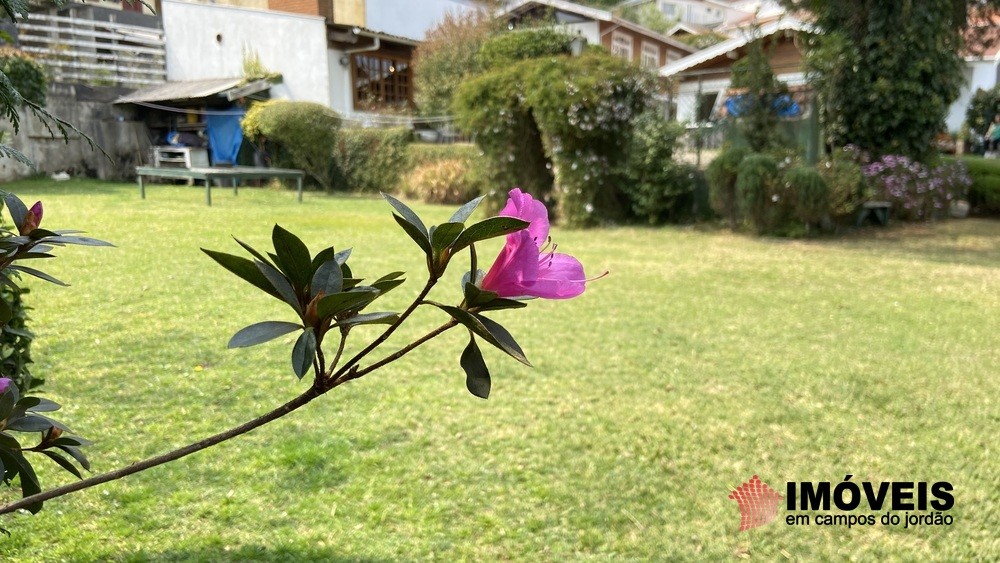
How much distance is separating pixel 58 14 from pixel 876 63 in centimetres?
1720

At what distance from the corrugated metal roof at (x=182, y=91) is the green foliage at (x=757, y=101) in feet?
37.2

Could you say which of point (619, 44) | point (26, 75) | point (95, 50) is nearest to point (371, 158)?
point (26, 75)

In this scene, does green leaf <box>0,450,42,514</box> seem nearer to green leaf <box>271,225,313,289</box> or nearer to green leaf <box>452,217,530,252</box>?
green leaf <box>271,225,313,289</box>

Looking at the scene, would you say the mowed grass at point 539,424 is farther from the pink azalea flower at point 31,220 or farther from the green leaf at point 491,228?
the green leaf at point 491,228

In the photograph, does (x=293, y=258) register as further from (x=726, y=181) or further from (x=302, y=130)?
(x=302, y=130)

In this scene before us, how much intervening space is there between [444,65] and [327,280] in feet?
58.6

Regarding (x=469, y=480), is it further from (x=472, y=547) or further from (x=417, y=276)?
(x=417, y=276)

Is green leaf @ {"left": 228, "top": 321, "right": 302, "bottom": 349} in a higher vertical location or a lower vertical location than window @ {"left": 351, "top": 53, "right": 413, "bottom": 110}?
lower

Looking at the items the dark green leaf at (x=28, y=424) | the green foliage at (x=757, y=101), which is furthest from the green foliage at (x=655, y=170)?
the dark green leaf at (x=28, y=424)

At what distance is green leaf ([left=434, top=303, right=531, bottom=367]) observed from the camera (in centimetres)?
69

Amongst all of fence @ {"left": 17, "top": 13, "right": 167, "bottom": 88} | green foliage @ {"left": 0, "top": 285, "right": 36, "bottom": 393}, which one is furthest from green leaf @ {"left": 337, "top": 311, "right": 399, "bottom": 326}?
fence @ {"left": 17, "top": 13, "right": 167, "bottom": 88}

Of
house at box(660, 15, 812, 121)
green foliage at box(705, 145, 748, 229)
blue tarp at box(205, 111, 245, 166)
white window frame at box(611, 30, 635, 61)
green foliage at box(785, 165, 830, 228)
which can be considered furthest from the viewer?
white window frame at box(611, 30, 635, 61)

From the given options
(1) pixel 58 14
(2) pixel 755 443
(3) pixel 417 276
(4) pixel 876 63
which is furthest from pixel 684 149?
(1) pixel 58 14

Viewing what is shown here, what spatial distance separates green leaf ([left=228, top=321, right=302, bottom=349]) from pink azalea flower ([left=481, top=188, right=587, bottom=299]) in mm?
Answer: 211
